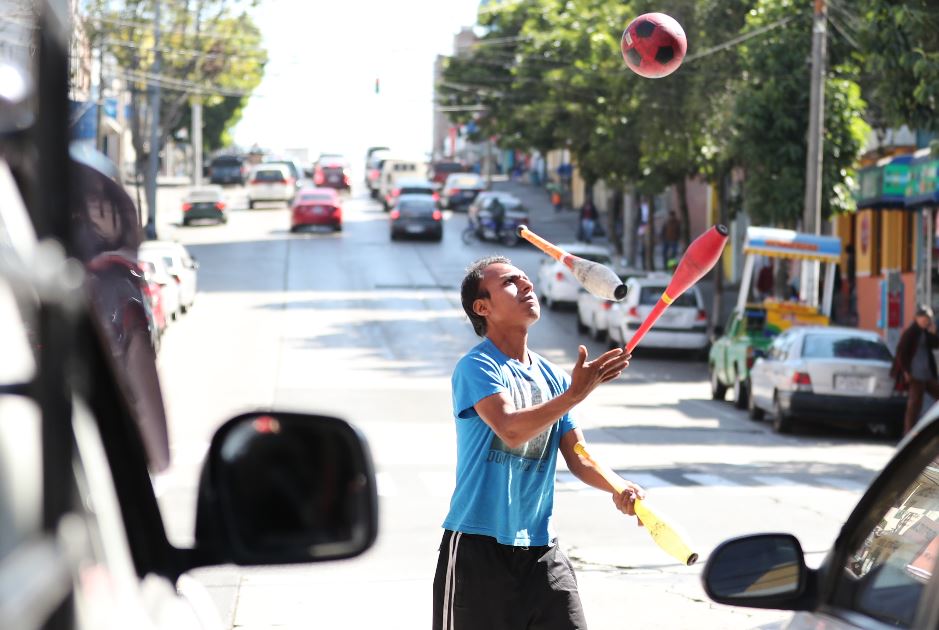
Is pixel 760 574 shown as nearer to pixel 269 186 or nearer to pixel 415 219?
pixel 415 219

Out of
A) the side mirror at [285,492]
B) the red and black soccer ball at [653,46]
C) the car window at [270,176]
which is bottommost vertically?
the car window at [270,176]

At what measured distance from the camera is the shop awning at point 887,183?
3206 cm

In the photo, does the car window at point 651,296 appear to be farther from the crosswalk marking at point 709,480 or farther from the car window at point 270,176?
the car window at point 270,176

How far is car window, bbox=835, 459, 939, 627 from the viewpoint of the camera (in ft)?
11.1

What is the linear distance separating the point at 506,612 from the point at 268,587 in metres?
5.47

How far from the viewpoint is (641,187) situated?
43812 millimetres

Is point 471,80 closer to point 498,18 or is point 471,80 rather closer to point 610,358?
point 498,18

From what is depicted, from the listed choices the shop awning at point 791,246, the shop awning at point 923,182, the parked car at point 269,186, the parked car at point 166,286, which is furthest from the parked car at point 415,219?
the shop awning at point 791,246

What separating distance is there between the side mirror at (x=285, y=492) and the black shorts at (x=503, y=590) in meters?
2.74

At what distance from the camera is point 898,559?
141 inches

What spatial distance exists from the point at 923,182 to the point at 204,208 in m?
38.7

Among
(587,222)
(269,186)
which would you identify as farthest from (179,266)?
(269,186)

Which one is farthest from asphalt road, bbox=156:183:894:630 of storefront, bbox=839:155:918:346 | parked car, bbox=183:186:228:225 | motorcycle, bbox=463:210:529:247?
parked car, bbox=183:186:228:225

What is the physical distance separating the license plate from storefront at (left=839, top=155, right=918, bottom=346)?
381 inches
